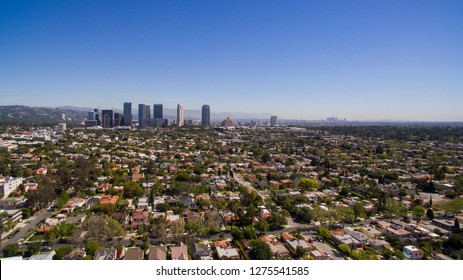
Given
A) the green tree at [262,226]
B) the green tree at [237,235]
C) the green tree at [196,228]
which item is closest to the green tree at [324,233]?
the green tree at [262,226]

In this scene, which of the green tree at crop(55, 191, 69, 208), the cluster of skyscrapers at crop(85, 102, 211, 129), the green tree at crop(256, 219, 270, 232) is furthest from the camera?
the cluster of skyscrapers at crop(85, 102, 211, 129)

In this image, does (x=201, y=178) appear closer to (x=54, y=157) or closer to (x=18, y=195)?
(x=18, y=195)

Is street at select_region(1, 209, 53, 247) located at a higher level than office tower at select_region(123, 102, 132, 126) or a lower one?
lower

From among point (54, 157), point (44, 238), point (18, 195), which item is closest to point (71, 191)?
point (18, 195)

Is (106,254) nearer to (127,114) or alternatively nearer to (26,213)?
(26,213)

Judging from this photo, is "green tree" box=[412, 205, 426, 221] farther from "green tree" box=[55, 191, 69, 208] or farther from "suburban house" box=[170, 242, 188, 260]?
"green tree" box=[55, 191, 69, 208]

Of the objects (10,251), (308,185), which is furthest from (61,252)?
(308,185)

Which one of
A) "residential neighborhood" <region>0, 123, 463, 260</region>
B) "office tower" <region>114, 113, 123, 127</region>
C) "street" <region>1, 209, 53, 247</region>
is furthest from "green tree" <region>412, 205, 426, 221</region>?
"office tower" <region>114, 113, 123, 127</region>
